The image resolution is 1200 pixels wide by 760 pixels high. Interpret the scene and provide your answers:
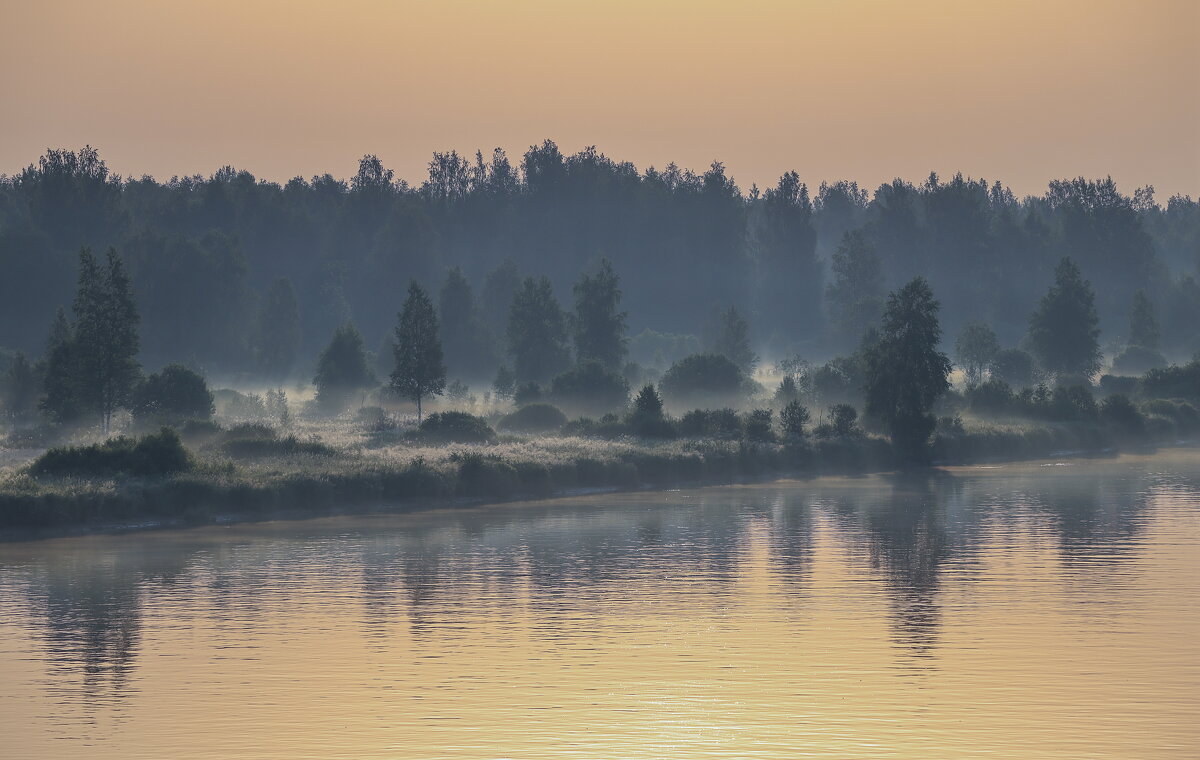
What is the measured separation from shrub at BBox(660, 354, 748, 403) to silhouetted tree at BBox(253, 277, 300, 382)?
55600 millimetres

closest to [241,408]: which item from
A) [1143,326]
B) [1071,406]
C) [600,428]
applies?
[600,428]

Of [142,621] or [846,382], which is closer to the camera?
[142,621]

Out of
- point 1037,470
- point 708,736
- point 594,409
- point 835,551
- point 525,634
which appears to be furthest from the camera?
point 594,409

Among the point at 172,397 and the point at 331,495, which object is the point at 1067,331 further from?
the point at 331,495

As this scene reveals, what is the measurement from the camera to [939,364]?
97.2m

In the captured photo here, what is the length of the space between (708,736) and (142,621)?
63.9 ft

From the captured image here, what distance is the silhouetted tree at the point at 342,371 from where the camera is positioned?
406ft

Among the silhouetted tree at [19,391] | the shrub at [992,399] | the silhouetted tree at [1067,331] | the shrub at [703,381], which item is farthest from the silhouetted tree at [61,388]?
the silhouetted tree at [1067,331]

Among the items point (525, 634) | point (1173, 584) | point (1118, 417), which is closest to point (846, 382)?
point (1118, 417)

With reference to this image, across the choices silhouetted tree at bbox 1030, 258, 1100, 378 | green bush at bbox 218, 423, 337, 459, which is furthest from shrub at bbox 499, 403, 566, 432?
silhouetted tree at bbox 1030, 258, 1100, 378

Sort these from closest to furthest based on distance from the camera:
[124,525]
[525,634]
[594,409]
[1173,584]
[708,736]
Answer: [708,736], [525,634], [1173,584], [124,525], [594,409]

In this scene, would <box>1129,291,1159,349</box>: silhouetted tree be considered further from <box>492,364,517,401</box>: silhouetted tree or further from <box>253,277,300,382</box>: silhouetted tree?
<box>253,277,300,382</box>: silhouetted tree

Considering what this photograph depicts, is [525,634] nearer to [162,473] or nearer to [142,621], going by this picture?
[142,621]

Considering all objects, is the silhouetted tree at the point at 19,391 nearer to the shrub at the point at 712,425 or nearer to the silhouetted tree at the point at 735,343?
the shrub at the point at 712,425
